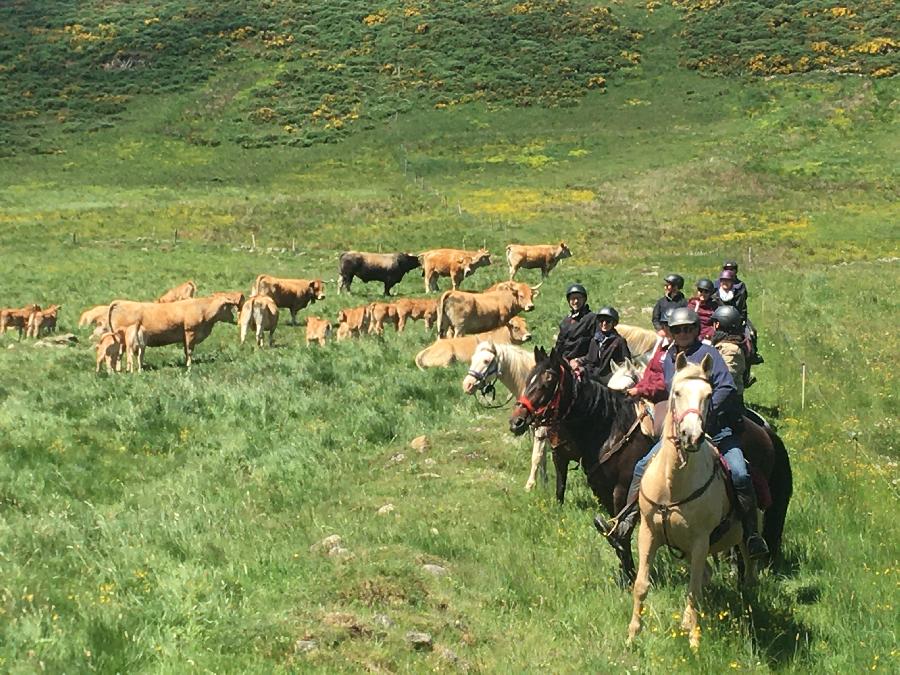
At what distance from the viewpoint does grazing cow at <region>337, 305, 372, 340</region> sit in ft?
75.4

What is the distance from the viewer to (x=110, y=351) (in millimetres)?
18062

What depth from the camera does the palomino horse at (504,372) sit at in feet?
32.3

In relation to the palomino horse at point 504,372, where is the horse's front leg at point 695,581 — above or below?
below

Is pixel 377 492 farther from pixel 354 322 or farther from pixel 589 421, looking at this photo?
pixel 354 322

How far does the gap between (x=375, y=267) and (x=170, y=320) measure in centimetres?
1480

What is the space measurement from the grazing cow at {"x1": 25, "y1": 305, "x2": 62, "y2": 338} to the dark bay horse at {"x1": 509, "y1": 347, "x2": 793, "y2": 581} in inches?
729

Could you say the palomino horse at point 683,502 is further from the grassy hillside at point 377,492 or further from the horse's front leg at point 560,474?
the horse's front leg at point 560,474

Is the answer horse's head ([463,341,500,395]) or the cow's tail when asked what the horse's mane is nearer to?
horse's head ([463,341,500,395])

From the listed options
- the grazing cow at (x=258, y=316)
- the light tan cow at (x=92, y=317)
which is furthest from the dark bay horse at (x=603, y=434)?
the light tan cow at (x=92, y=317)

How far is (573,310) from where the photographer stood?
1059 centimetres

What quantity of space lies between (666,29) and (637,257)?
5719 centimetres

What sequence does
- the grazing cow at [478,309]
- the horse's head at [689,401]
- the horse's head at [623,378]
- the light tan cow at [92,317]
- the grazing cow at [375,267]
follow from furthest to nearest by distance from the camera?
the grazing cow at [375,267] < the light tan cow at [92,317] < the grazing cow at [478,309] < the horse's head at [623,378] < the horse's head at [689,401]

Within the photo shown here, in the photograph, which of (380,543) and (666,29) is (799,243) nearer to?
(380,543)

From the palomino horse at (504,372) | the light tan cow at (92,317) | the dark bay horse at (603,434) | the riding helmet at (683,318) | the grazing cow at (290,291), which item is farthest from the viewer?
the grazing cow at (290,291)
